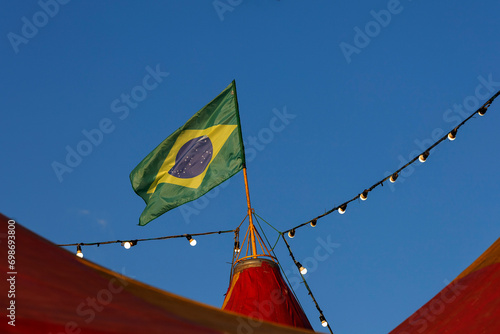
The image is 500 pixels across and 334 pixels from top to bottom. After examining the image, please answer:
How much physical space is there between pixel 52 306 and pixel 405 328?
2569mm

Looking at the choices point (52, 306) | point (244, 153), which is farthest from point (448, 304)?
point (244, 153)

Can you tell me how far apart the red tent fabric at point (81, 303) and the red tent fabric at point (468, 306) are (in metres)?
0.99

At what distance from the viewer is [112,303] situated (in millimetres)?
2639

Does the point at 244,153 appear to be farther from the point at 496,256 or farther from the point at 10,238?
the point at 10,238

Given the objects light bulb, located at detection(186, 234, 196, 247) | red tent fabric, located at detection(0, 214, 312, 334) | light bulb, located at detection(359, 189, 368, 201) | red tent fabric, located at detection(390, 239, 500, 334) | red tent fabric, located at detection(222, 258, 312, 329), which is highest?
light bulb, located at detection(186, 234, 196, 247)

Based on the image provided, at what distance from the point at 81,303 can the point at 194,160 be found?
672 centimetres

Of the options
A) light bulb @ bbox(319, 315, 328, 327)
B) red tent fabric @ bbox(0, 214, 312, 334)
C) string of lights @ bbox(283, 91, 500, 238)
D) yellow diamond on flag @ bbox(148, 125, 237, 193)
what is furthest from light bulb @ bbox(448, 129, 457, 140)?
red tent fabric @ bbox(0, 214, 312, 334)

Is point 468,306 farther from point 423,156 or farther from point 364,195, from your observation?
point 364,195

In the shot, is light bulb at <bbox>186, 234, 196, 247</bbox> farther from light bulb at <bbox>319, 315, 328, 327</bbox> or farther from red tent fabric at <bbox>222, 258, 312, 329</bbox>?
light bulb at <bbox>319, 315, 328, 327</bbox>

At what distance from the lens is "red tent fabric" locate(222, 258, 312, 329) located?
7.36 meters

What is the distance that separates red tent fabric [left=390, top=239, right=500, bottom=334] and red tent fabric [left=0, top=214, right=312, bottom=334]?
3.23ft

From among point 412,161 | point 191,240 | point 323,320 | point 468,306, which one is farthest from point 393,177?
point 468,306

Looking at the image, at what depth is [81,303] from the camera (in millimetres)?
2451

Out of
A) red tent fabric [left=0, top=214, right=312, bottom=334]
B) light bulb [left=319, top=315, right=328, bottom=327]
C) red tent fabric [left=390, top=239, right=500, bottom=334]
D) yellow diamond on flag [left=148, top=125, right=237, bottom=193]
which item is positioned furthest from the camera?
light bulb [left=319, top=315, right=328, bottom=327]
